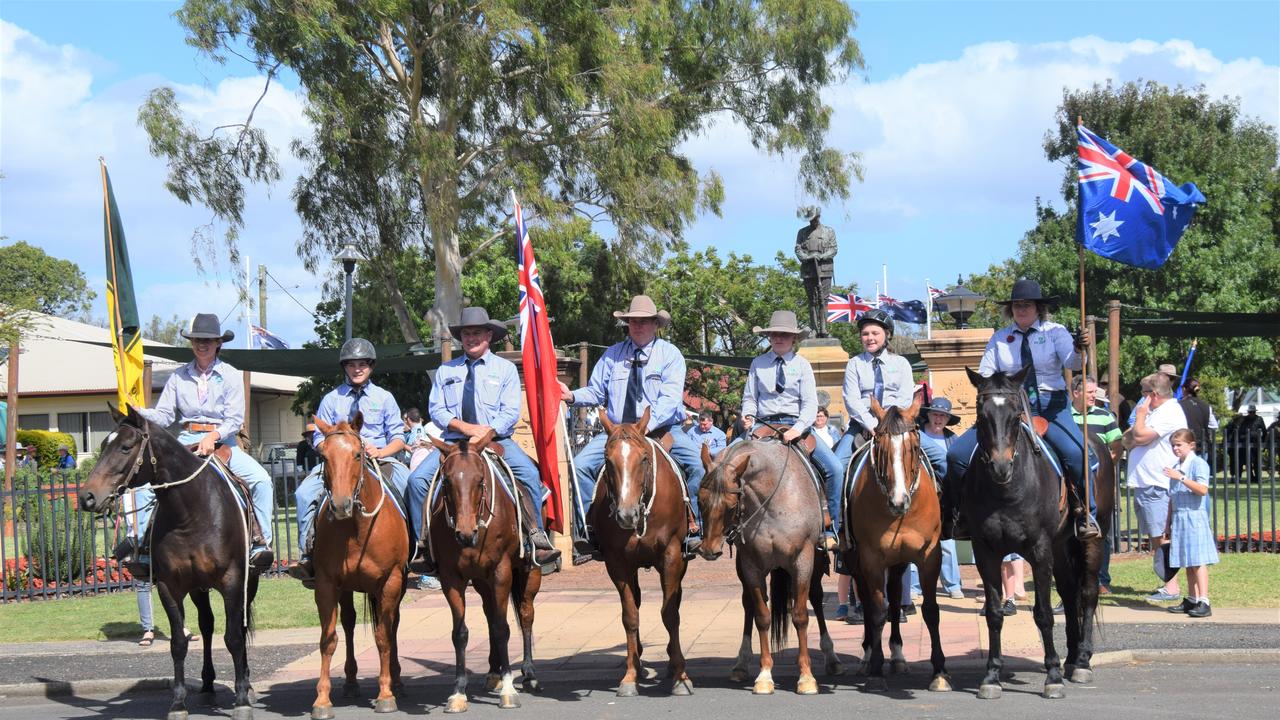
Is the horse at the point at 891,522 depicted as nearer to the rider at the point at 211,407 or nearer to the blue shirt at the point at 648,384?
the blue shirt at the point at 648,384

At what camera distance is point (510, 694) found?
948 cm

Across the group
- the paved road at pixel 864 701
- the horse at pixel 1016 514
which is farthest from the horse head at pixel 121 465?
the horse at pixel 1016 514

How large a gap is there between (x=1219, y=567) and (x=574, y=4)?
58.5 ft

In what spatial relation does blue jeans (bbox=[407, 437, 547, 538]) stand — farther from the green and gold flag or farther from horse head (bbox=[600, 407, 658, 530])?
the green and gold flag

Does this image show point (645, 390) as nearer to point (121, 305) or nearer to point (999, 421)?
point (999, 421)

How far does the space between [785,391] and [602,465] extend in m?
1.63

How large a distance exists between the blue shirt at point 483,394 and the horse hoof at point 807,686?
2944 mm

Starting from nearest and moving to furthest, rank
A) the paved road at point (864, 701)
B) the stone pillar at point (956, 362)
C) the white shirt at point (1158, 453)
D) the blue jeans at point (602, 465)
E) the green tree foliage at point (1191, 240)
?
1. the paved road at point (864, 701)
2. the blue jeans at point (602, 465)
3. the white shirt at point (1158, 453)
4. the stone pillar at point (956, 362)
5. the green tree foliage at point (1191, 240)

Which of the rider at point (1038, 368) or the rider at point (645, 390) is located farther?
the rider at point (645, 390)

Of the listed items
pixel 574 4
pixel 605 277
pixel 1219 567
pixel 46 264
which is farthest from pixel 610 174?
pixel 46 264

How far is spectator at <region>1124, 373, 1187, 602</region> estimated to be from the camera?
13492 mm

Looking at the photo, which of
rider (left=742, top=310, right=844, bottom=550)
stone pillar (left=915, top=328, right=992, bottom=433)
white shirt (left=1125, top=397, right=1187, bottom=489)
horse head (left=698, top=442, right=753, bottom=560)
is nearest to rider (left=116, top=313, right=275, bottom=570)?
horse head (left=698, top=442, right=753, bottom=560)

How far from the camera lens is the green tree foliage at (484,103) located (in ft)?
88.9

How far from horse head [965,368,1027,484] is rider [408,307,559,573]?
11.0 ft
